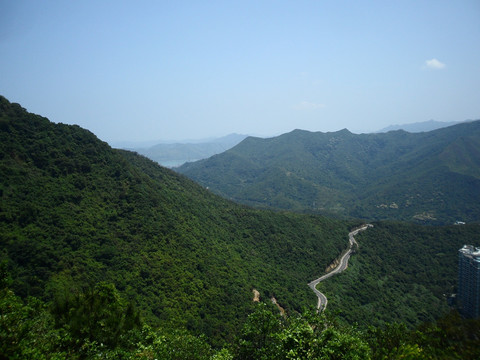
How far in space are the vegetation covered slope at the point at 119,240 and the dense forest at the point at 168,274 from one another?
157 millimetres

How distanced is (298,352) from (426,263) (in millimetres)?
69209

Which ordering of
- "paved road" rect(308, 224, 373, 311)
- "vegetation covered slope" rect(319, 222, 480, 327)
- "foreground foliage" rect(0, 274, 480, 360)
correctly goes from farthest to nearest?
1. "vegetation covered slope" rect(319, 222, 480, 327)
2. "paved road" rect(308, 224, 373, 311)
3. "foreground foliage" rect(0, 274, 480, 360)

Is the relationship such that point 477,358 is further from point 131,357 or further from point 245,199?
point 245,199

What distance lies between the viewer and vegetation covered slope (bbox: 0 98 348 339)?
1029 inches

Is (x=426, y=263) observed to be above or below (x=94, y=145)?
below

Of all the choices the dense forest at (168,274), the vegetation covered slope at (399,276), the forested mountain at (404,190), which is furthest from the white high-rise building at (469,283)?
the forested mountain at (404,190)

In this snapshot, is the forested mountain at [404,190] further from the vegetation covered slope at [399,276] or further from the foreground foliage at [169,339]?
the foreground foliage at [169,339]

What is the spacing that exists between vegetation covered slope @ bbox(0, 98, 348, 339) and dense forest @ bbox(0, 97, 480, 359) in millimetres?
157

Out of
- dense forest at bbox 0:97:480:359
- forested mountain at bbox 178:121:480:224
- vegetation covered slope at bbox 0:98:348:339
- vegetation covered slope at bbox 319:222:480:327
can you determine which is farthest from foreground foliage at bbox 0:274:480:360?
forested mountain at bbox 178:121:480:224

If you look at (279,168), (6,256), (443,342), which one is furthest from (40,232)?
(279,168)

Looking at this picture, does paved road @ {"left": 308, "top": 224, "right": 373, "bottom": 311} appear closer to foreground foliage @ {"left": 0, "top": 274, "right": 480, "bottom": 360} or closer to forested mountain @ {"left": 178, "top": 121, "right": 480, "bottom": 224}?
foreground foliage @ {"left": 0, "top": 274, "right": 480, "bottom": 360}

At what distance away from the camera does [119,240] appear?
33.0 meters

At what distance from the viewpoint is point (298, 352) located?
1061cm

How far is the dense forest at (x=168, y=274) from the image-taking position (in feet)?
37.6
